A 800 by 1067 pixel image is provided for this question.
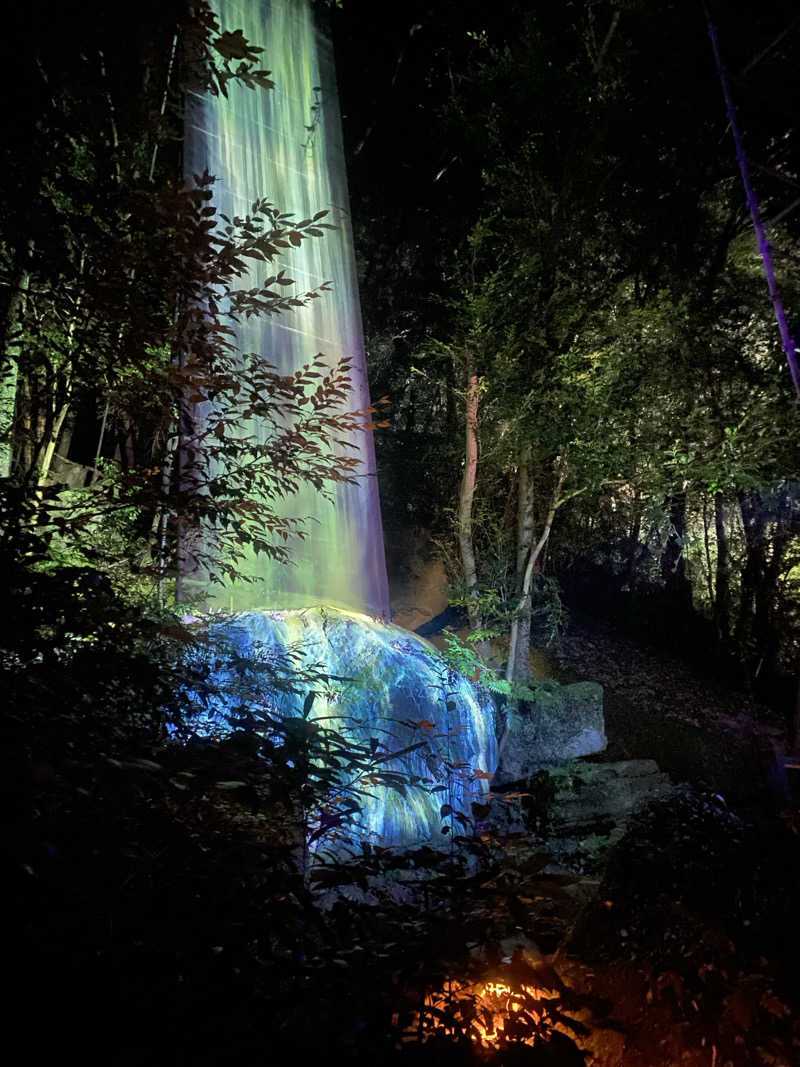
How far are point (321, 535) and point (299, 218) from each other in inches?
229

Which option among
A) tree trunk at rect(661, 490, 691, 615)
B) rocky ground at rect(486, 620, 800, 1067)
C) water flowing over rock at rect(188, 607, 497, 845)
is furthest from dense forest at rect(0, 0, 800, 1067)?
tree trunk at rect(661, 490, 691, 615)

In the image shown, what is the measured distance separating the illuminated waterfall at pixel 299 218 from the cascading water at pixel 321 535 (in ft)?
0.08

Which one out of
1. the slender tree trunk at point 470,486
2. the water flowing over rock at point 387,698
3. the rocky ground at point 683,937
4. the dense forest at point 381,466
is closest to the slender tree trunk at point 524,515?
the dense forest at point 381,466

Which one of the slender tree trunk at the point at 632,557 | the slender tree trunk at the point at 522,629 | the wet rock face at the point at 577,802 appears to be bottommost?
the wet rock face at the point at 577,802

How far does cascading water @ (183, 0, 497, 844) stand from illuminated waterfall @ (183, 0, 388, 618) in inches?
0.9

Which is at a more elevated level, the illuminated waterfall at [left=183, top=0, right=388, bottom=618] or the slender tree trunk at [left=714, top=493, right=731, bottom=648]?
the illuminated waterfall at [left=183, top=0, right=388, bottom=618]

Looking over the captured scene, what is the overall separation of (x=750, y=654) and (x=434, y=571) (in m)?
8.12

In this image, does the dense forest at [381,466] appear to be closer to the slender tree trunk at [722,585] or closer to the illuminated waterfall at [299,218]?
the illuminated waterfall at [299,218]

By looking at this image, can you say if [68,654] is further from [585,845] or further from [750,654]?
[750,654]

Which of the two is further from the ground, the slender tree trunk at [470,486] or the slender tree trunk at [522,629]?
the slender tree trunk at [470,486]

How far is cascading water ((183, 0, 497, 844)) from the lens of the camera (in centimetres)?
577

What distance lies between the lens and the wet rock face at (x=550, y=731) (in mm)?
8391

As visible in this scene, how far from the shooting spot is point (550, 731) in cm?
852

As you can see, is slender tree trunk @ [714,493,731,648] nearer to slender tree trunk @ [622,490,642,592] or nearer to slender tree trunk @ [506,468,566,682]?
slender tree trunk @ [622,490,642,592]
